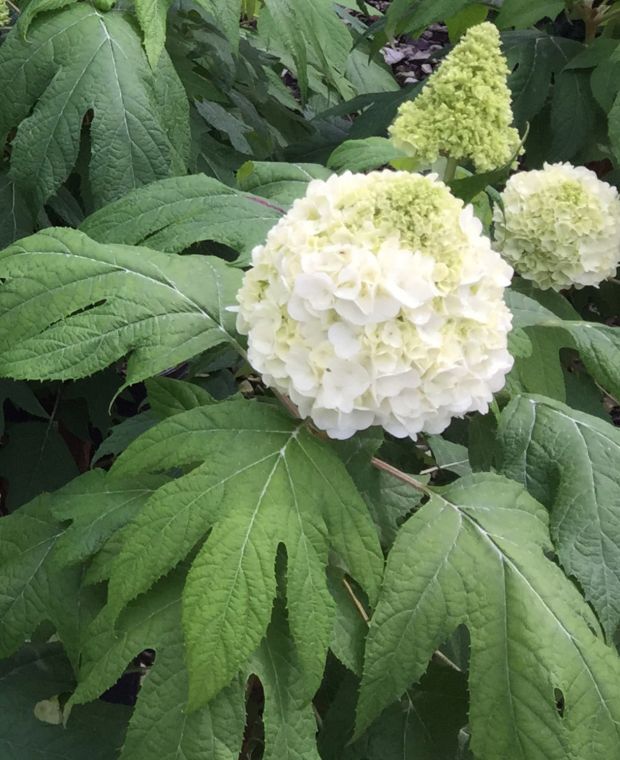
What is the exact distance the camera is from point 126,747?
96cm

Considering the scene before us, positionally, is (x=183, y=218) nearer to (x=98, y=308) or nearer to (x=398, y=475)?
(x=98, y=308)

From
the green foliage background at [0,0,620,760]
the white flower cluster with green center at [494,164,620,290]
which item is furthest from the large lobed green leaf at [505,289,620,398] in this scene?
the white flower cluster with green center at [494,164,620,290]

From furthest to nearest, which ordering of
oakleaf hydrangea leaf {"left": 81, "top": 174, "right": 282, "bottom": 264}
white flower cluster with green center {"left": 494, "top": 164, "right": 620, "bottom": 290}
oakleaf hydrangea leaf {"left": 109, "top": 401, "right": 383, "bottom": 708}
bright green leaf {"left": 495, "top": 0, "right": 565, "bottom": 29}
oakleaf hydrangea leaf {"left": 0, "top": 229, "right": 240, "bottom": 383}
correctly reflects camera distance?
bright green leaf {"left": 495, "top": 0, "right": 565, "bottom": 29} → white flower cluster with green center {"left": 494, "top": 164, "right": 620, "bottom": 290} → oakleaf hydrangea leaf {"left": 81, "top": 174, "right": 282, "bottom": 264} → oakleaf hydrangea leaf {"left": 0, "top": 229, "right": 240, "bottom": 383} → oakleaf hydrangea leaf {"left": 109, "top": 401, "right": 383, "bottom": 708}

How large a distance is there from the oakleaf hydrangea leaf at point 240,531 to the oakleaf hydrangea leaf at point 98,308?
0.12 metres

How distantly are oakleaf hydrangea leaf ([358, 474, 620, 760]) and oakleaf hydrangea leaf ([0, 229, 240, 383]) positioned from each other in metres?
0.39

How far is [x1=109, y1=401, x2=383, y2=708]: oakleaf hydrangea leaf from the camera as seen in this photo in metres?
0.90

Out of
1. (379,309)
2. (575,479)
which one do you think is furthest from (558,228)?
(379,309)

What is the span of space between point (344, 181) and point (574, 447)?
482 mm

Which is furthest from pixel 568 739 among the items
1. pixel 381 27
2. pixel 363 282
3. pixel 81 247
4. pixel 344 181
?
pixel 381 27

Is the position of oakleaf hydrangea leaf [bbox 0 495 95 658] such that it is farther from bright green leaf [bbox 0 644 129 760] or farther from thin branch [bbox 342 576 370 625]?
thin branch [bbox 342 576 370 625]

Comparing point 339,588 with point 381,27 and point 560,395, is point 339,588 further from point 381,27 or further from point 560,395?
point 381,27


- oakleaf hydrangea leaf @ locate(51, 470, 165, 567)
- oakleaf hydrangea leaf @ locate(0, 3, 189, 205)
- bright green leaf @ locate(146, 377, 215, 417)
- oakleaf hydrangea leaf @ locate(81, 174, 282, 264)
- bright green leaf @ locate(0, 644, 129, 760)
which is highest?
oakleaf hydrangea leaf @ locate(0, 3, 189, 205)

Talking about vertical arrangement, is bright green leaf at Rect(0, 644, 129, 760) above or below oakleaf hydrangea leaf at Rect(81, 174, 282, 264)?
below

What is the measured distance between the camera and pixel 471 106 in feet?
4.08
